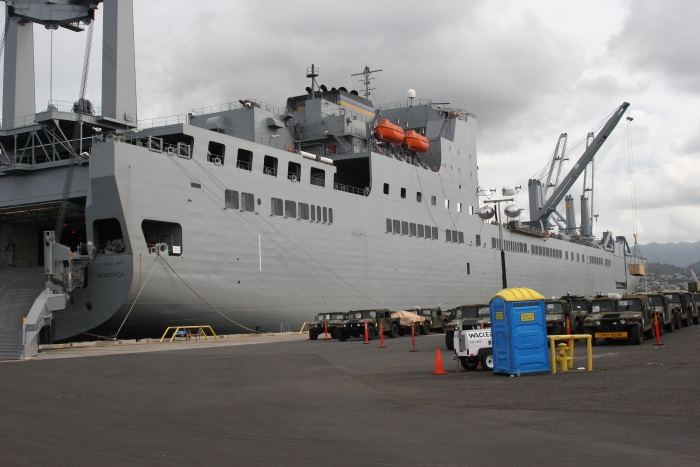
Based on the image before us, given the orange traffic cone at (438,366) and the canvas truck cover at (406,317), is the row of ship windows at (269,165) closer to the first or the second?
the canvas truck cover at (406,317)

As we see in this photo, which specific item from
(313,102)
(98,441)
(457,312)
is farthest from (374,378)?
(313,102)

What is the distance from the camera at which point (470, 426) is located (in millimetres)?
8734

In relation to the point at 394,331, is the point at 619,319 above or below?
above

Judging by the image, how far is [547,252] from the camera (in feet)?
200

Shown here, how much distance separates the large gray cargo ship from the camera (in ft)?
84.5

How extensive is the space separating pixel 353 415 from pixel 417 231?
105 feet

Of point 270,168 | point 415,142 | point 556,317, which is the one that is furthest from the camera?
point 415,142

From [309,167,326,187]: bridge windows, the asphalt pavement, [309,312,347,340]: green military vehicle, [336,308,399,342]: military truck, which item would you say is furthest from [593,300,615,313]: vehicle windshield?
[309,167,326,187]: bridge windows

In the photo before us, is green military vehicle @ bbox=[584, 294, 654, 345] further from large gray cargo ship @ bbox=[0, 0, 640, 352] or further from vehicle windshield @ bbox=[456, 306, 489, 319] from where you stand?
large gray cargo ship @ bbox=[0, 0, 640, 352]

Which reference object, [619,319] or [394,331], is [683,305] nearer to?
[619,319]

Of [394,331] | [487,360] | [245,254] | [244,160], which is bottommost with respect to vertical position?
[394,331]

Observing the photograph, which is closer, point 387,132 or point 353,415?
point 353,415

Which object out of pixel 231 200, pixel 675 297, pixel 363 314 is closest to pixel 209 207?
pixel 231 200

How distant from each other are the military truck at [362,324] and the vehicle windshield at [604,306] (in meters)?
9.31
